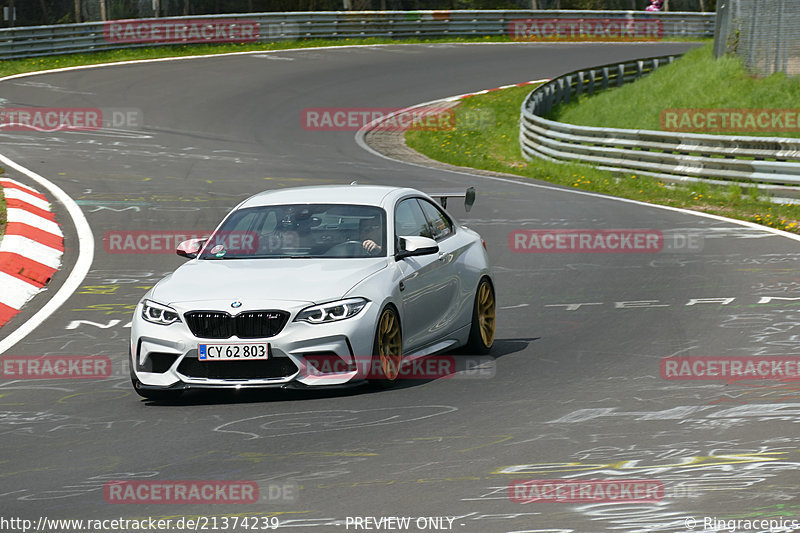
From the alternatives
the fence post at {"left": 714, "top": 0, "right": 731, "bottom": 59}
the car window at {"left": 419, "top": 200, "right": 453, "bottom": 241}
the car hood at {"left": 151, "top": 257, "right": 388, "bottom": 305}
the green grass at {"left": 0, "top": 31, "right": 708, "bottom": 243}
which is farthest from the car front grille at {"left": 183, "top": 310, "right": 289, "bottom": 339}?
the green grass at {"left": 0, "top": 31, "right": 708, "bottom": 243}

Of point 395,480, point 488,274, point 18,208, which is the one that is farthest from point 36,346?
point 18,208

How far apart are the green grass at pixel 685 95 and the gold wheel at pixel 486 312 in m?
21.5

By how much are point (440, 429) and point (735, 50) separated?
103 feet

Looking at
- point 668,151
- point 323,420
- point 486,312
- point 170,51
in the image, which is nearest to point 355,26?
point 170,51

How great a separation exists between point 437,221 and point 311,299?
2.41 metres

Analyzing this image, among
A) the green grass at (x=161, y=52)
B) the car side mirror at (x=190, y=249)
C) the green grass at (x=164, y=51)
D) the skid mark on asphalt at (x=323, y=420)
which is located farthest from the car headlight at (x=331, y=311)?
the green grass at (x=161, y=52)

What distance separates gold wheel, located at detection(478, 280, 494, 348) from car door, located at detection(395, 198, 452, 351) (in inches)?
23.4

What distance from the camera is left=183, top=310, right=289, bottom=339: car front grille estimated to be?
28.6 feet

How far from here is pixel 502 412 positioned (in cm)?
838

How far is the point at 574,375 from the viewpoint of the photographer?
9.62 meters

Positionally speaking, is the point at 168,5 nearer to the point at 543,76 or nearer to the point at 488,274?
the point at 543,76

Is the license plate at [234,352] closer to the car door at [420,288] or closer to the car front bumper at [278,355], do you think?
the car front bumper at [278,355]

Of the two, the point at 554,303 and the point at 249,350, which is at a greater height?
the point at 249,350

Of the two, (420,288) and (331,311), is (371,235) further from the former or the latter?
(331,311)
